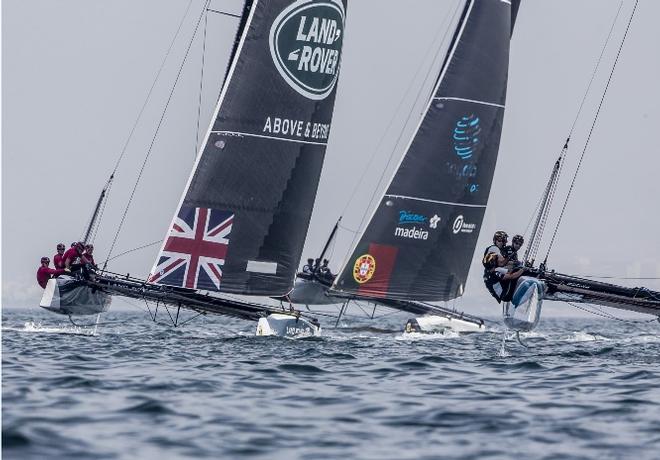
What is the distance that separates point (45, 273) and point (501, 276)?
10641 mm

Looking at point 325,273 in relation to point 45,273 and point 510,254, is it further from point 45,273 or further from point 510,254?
point 510,254

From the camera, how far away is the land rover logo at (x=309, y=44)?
2345 cm

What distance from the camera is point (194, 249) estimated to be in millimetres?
23422

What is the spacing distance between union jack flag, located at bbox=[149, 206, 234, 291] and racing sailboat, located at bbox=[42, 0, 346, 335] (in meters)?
0.02

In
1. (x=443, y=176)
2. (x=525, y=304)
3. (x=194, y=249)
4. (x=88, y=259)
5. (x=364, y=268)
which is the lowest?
(x=88, y=259)

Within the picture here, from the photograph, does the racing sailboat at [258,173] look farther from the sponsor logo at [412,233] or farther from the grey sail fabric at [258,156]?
the sponsor logo at [412,233]

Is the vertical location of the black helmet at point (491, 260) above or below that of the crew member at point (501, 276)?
above

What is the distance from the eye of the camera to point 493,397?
1295cm

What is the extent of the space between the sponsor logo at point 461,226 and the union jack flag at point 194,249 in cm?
917

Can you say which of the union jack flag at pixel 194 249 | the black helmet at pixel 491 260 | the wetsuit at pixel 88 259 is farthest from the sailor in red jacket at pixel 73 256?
the black helmet at pixel 491 260

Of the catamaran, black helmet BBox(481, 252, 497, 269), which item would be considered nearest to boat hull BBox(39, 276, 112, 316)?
the catamaran

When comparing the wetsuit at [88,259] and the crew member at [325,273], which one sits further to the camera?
the crew member at [325,273]

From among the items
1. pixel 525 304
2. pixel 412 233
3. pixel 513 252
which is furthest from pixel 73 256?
pixel 525 304

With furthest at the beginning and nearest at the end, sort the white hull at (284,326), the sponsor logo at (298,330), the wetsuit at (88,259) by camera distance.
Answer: the wetsuit at (88,259) → the sponsor logo at (298,330) → the white hull at (284,326)
